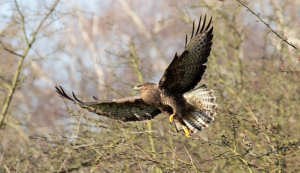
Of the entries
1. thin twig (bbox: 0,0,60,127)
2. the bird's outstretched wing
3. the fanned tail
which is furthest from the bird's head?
thin twig (bbox: 0,0,60,127)

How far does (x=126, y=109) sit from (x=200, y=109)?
32.3 inches

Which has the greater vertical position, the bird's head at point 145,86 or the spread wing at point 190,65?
the spread wing at point 190,65

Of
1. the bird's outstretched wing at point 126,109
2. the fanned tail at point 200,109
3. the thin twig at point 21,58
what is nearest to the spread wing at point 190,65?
the fanned tail at point 200,109

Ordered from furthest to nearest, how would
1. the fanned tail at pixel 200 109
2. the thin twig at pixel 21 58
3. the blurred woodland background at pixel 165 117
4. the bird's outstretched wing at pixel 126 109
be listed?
the thin twig at pixel 21 58 < the bird's outstretched wing at pixel 126 109 < the fanned tail at pixel 200 109 < the blurred woodland background at pixel 165 117

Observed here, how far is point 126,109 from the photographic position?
8.25 metres

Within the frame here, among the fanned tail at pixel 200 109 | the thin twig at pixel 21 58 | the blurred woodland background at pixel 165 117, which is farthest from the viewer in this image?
the thin twig at pixel 21 58

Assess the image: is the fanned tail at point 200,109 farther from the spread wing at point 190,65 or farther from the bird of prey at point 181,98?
the spread wing at point 190,65

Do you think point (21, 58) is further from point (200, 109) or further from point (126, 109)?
point (200, 109)

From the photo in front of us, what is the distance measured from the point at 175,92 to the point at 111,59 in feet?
6.69

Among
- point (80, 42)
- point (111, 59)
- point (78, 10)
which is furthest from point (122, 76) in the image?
point (80, 42)

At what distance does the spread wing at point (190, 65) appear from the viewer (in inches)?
303

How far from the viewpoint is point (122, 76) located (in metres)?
9.59

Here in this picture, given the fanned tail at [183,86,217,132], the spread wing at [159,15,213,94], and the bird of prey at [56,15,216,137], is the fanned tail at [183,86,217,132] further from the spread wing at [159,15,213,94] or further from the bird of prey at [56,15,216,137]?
the spread wing at [159,15,213,94]

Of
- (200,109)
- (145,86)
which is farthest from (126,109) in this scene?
(200,109)
